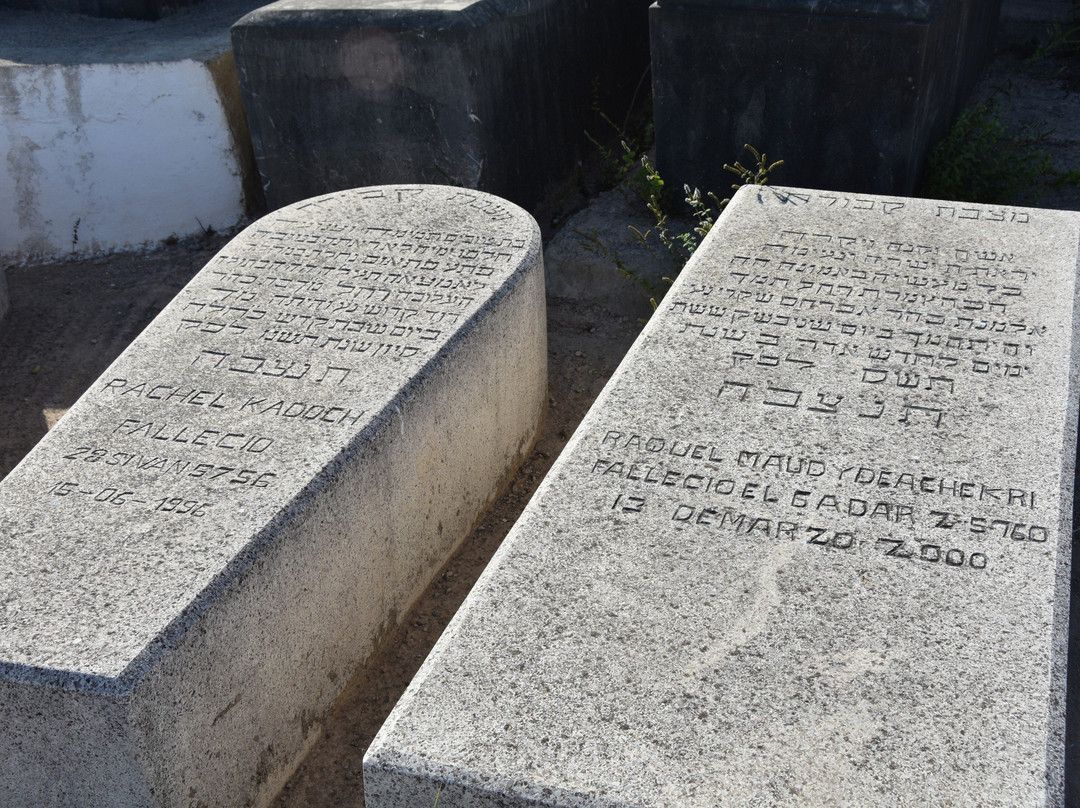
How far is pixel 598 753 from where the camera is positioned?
1737 mm

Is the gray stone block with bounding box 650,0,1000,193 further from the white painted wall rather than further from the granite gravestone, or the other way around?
the granite gravestone

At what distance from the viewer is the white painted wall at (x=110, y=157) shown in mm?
4852

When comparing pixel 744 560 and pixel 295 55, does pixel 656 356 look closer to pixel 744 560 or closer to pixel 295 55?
pixel 744 560

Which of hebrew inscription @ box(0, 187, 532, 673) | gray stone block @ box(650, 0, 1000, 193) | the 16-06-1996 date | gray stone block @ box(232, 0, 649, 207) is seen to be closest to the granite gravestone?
gray stone block @ box(232, 0, 649, 207)

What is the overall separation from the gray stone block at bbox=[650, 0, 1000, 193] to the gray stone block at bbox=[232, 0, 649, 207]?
613 mm

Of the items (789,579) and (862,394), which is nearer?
(789,579)

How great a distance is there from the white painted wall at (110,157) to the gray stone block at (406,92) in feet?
1.43

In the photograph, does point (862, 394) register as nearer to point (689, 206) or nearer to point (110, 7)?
point (689, 206)

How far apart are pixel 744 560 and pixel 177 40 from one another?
4.24 meters

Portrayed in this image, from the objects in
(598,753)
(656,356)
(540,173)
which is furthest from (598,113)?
(598,753)

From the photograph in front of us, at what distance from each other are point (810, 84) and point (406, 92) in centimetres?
155

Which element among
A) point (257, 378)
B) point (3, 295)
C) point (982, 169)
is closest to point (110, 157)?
point (3, 295)

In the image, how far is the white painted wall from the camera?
4852mm

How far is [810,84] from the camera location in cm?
410
